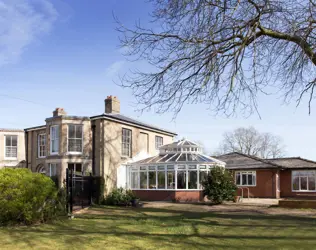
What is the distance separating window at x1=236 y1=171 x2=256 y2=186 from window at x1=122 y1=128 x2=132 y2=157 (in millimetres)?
12380

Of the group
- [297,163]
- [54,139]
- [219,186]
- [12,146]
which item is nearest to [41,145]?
[12,146]

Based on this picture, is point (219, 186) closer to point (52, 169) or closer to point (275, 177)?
point (275, 177)

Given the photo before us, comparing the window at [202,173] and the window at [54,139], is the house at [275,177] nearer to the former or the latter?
the window at [202,173]

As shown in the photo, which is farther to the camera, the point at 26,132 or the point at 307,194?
the point at 307,194

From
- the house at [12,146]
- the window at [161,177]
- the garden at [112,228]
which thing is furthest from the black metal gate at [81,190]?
the house at [12,146]

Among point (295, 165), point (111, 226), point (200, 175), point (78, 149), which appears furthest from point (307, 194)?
point (111, 226)

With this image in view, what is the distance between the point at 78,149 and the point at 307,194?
21520 mm

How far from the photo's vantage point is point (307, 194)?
Result: 3272cm

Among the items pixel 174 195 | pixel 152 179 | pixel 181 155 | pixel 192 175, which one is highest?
pixel 181 155

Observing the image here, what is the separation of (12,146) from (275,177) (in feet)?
78.1

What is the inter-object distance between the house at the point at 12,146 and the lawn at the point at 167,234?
17.3 metres

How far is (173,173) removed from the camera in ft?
87.4

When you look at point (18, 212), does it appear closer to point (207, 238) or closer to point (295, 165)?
point (207, 238)

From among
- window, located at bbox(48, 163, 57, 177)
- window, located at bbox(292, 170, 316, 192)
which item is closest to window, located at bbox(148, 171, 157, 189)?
window, located at bbox(48, 163, 57, 177)
